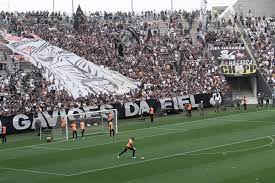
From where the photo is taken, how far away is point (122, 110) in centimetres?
5166

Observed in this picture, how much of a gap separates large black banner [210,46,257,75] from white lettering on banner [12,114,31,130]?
25525 millimetres

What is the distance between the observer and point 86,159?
Answer: 30938 millimetres

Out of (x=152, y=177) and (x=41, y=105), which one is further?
(x=41, y=105)

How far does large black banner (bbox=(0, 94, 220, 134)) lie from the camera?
146 ft

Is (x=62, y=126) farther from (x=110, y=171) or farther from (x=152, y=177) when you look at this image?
(x=152, y=177)

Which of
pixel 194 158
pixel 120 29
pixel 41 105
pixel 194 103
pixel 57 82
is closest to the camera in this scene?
pixel 194 158

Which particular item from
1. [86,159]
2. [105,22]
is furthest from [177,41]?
[86,159]

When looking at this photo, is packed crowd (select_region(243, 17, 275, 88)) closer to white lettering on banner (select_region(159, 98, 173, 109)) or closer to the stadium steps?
the stadium steps

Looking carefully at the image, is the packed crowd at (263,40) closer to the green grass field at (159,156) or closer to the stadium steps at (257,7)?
the stadium steps at (257,7)

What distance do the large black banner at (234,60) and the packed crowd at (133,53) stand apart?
1.28m

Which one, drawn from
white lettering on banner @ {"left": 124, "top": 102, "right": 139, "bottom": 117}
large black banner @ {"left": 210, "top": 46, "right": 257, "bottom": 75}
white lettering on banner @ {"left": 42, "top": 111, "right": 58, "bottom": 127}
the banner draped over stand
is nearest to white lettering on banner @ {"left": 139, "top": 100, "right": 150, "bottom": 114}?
white lettering on banner @ {"left": 124, "top": 102, "right": 139, "bottom": 117}

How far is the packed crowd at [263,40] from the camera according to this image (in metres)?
64.3

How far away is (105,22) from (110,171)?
136 feet

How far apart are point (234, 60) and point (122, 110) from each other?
1777cm
